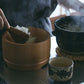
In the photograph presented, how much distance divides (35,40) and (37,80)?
0.23 metres

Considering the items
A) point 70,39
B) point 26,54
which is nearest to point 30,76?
point 26,54

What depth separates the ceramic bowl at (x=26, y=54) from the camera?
893mm

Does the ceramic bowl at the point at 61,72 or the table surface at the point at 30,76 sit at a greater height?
the ceramic bowl at the point at 61,72

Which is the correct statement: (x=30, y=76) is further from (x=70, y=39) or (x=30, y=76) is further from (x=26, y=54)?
(x=70, y=39)

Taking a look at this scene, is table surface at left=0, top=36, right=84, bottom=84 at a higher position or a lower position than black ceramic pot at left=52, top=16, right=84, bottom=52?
lower

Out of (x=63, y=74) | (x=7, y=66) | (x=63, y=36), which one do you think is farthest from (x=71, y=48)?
(x=7, y=66)

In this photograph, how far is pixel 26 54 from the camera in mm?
898

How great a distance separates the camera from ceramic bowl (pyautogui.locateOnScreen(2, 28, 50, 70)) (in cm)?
89

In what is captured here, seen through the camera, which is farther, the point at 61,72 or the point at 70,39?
the point at 70,39

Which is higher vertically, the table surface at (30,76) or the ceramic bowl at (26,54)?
the ceramic bowl at (26,54)

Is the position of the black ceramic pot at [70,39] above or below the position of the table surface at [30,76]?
above

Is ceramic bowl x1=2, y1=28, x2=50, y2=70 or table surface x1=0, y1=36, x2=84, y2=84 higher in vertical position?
ceramic bowl x1=2, y1=28, x2=50, y2=70

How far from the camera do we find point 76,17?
3.58 ft

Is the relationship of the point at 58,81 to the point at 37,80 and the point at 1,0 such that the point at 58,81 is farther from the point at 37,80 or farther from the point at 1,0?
the point at 1,0
